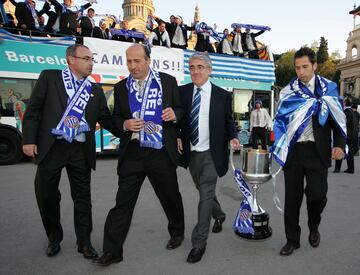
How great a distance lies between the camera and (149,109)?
2.89 meters

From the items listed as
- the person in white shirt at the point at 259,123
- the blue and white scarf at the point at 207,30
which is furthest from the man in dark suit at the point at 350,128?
the blue and white scarf at the point at 207,30

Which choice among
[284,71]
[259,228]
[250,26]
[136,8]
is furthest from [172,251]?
[136,8]

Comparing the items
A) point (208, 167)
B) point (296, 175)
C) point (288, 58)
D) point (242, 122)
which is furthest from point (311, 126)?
point (288, 58)

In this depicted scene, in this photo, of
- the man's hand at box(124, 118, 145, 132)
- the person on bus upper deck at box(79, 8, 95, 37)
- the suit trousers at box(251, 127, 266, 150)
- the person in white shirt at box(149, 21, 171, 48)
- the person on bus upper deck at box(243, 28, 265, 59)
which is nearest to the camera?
the man's hand at box(124, 118, 145, 132)

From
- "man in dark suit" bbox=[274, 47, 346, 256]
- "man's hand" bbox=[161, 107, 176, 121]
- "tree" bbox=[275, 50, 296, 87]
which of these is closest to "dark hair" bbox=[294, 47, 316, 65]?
"man in dark suit" bbox=[274, 47, 346, 256]

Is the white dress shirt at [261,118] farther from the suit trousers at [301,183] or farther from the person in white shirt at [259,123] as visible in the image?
the suit trousers at [301,183]

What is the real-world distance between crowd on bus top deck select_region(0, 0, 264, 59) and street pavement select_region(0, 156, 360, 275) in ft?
17.6

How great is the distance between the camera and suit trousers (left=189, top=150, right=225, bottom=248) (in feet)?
9.83

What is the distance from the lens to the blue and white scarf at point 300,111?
3004 mm

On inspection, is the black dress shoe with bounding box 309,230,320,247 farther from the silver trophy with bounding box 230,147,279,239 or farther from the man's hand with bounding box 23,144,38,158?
the man's hand with bounding box 23,144,38,158

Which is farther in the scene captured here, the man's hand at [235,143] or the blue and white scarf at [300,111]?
the man's hand at [235,143]

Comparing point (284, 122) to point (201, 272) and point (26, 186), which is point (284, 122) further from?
point (26, 186)

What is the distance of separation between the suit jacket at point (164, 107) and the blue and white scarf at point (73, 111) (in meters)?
0.29

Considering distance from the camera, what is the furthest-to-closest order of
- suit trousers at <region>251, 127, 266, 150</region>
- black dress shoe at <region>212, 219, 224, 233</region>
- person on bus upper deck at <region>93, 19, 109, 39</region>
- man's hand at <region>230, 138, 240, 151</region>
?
suit trousers at <region>251, 127, 266, 150</region>
person on bus upper deck at <region>93, 19, 109, 39</region>
black dress shoe at <region>212, 219, 224, 233</region>
man's hand at <region>230, 138, 240, 151</region>
